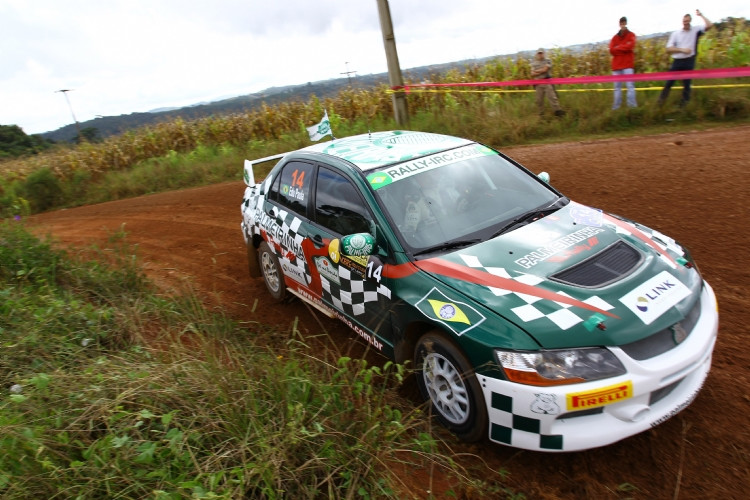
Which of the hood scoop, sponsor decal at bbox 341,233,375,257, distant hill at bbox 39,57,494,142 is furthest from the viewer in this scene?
distant hill at bbox 39,57,494,142

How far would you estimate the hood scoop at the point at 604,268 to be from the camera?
329 cm

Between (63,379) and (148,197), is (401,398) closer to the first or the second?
(63,379)

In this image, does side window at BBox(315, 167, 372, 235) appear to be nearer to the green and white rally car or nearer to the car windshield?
the green and white rally car

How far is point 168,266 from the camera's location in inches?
297

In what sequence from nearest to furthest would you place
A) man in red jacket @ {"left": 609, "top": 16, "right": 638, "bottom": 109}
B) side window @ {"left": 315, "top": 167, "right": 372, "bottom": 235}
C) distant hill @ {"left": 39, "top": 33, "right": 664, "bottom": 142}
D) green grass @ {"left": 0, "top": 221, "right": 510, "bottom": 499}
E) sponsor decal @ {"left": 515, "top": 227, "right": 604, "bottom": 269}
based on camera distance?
green grass @ {"left": 0, "top": 221, "right": 510, "bottom": 499} < sponsor decal @ {"left": 515, "top": 227, "right": 604, "bottom": 269} < side window @ {"left": 315, "top": 167, "right": 372, "bottom": 235} < man in red jacket @ {"left": 609, "top": 16, "right": 638, "bottom": 109} < distant hill @ {"left": 39, "top": 33, "right": 664, "bottom": 142}

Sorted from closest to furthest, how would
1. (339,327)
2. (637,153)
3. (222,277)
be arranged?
(339,327)
(222,277)
(637,153)

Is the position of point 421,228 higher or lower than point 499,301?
higher

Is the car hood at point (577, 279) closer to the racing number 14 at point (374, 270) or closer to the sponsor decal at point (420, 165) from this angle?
the racing number 14 at point (374, 270)

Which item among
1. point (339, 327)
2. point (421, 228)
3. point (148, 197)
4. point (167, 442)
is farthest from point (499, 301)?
Result: point (148, 197)

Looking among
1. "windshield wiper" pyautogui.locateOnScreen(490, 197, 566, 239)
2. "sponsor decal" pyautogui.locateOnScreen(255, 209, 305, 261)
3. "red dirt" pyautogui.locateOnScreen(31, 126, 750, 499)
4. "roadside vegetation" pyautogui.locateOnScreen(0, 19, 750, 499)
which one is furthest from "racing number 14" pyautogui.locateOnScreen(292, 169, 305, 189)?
"windshield wiper" pyautogui.locateOnScreen(490, 197, 566, 239)

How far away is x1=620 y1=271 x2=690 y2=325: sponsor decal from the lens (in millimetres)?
3066

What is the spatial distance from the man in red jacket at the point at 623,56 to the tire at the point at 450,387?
9.17 m

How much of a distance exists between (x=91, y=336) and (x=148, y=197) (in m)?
9.28

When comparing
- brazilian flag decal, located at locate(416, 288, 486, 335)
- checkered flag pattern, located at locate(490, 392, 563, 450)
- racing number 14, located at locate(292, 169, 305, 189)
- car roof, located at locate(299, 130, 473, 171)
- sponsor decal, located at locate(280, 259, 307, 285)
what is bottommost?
checkered flag pattern, located at locate(490, 392, 563, 450)
